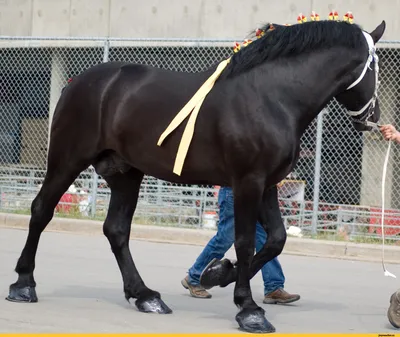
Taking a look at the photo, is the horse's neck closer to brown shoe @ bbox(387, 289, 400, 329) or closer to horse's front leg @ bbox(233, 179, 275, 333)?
horse's front leg @ bbox(233, 179, 275, 333)

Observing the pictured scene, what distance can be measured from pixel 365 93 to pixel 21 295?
3.36 m

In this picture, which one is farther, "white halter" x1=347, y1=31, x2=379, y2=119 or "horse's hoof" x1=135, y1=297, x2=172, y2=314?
"horse's hoof" x1=135, y1=297, x2=172, y2=314

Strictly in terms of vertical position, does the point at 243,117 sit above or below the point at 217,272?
above

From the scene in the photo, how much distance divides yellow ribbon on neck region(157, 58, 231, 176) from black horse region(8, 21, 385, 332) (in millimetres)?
52

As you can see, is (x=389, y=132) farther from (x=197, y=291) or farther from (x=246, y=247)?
(x=197, y=291)

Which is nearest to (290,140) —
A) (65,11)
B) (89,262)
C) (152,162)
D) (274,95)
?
(274,95)

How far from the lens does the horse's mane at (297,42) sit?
22.7 ft

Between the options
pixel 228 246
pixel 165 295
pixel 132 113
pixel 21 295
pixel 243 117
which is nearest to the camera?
pixel 243 117

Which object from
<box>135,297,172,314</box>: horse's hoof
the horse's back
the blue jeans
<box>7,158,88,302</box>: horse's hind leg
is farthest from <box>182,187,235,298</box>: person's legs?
<box>7,158,88,302</box>: horse's hind leg

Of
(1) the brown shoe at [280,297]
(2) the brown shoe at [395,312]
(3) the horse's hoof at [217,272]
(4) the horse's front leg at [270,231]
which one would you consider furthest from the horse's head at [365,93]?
(1) the brown shoe at [280,297]

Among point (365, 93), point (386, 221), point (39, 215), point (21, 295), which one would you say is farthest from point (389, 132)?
point (386, 221)

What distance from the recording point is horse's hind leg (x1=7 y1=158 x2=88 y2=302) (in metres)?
7.72

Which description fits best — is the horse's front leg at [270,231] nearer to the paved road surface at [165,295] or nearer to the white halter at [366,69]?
the paved road surface at [165,295]

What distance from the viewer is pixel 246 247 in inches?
269
